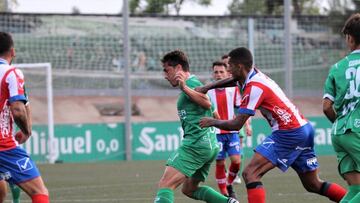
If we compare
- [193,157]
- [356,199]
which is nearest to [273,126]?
[193,157]

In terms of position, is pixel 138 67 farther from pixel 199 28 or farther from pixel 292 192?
pixel 292 192

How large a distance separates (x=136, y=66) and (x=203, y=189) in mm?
21703

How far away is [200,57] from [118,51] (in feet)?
9.22

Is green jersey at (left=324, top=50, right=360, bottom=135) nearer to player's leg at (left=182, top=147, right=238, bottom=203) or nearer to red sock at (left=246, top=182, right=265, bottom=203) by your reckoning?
red sock at (left=246, top=182, right=265, bottom=203)

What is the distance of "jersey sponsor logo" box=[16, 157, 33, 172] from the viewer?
8.86 meters

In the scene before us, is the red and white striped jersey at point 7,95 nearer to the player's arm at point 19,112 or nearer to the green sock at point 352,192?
the player's arm at point 19,112

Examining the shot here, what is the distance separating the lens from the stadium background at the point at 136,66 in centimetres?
2502

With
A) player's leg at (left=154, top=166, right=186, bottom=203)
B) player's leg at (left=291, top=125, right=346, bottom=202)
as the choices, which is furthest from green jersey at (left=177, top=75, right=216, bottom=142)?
player's leg at (left=291, top=125, right=346, bottom=202)

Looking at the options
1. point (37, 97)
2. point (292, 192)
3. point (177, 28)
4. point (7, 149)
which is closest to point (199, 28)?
point (177, 28)

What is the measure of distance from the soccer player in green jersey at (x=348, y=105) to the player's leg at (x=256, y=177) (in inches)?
46.0

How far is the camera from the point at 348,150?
28.1 ft

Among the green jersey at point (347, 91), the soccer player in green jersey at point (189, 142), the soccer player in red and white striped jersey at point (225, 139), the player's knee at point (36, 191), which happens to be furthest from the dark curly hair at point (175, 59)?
the soccer player in red and white striped jersey at point (225, 139)

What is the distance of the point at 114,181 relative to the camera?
17.5 m

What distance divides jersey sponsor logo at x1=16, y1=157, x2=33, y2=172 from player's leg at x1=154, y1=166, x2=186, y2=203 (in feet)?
5.34
